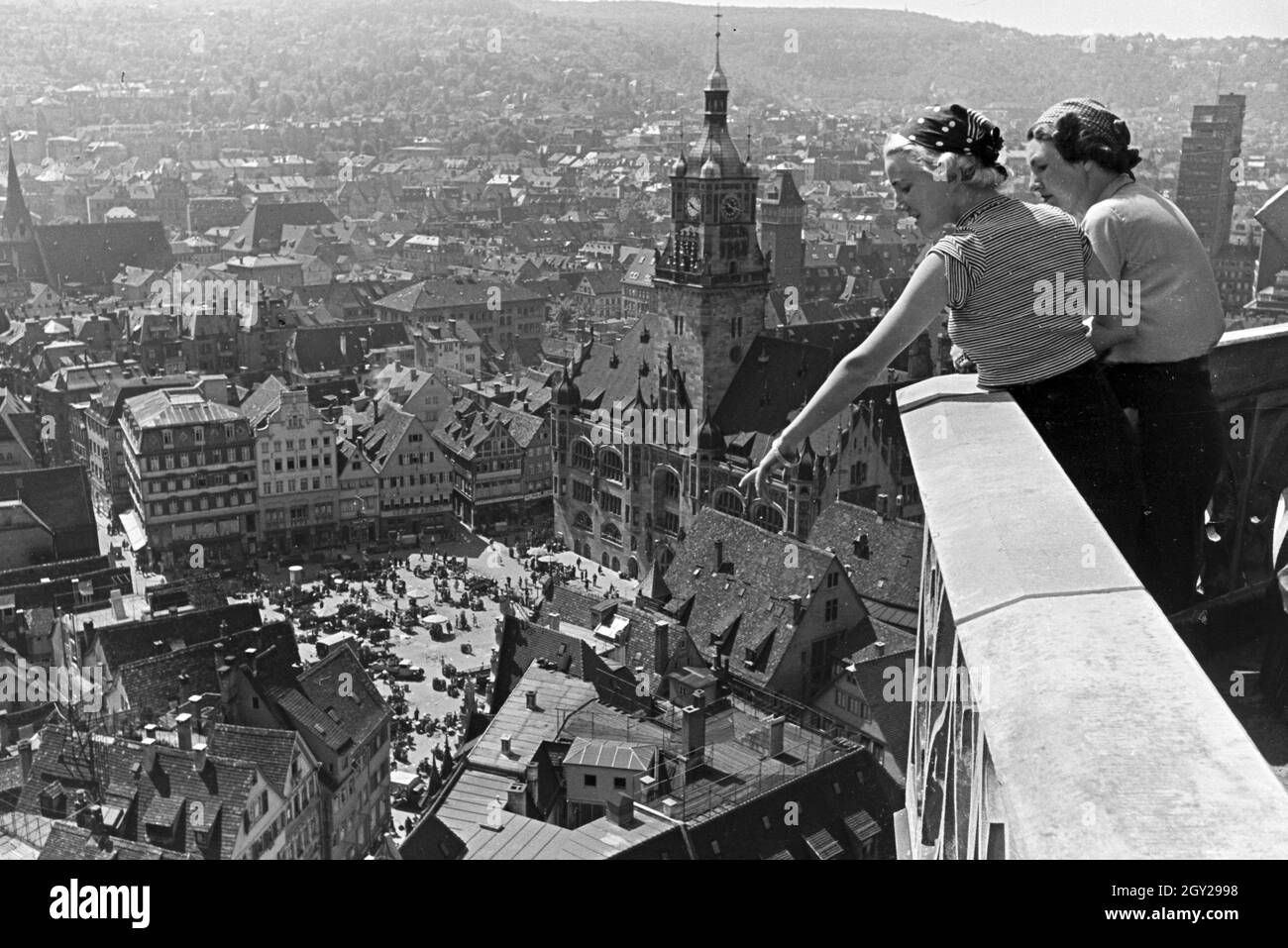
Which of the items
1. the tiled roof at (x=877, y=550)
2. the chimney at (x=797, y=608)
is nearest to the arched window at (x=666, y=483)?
the tiled roof at (x=877, y=550)

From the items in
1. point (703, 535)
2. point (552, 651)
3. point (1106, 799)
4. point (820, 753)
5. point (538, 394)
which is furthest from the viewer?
point (538, 394)

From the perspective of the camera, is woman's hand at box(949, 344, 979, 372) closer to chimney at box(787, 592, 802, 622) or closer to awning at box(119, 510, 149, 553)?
chimney at box(787, 592, 802, 622)

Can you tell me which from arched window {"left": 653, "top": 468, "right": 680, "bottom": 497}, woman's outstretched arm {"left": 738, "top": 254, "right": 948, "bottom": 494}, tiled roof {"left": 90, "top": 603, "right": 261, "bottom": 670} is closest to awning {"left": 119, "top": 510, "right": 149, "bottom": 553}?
arched window {"left": 653, "top": 468, "right": 680, "bottom": 497}

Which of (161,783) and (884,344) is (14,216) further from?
(884,344)

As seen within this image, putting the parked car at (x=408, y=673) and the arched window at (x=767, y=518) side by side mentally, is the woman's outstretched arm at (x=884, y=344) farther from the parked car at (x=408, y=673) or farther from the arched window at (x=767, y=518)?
the arched window at (x=767, y=518)
